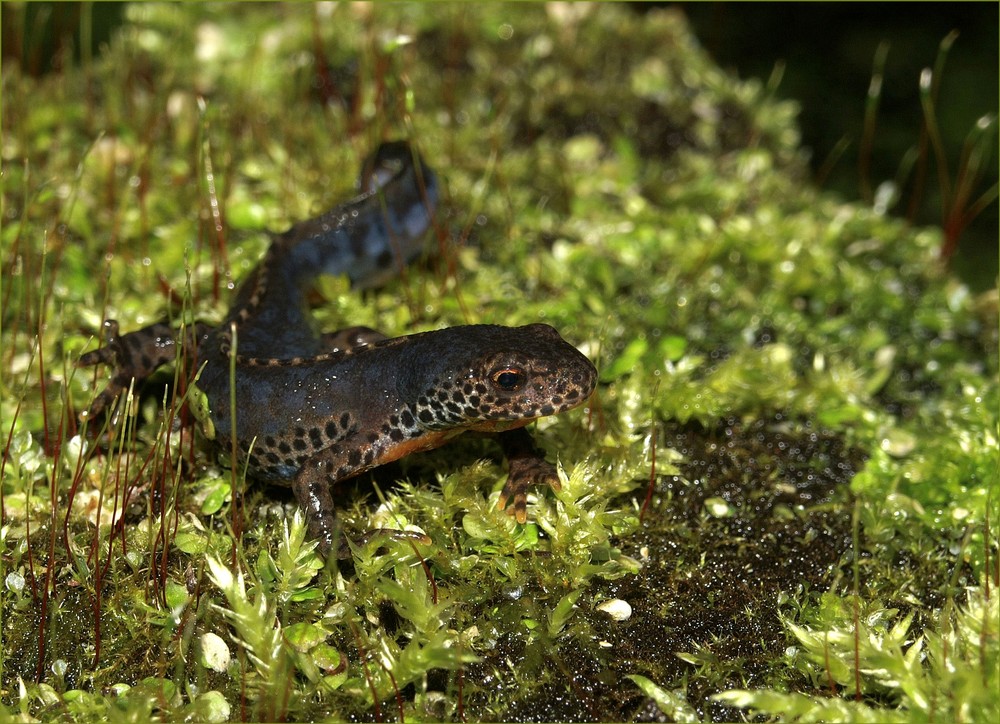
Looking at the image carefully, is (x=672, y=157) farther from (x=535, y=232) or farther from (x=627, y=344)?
(x=627, y=344)

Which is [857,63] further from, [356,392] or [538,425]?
[356,392]

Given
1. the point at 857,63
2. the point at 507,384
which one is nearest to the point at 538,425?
the point at 507,384

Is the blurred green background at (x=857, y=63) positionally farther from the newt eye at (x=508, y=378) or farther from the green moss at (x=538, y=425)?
the newt eye at (x=508, y=378)

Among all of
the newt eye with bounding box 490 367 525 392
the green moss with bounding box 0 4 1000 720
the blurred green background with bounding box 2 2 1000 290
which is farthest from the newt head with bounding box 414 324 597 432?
the blurred green background with bounding box 2 2 1000 290

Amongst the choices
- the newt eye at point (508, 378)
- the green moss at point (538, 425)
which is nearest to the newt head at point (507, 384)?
the newt eye at point (508, 378)

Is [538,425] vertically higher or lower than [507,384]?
lower

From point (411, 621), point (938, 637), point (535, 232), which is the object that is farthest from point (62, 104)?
point (938, 637)
